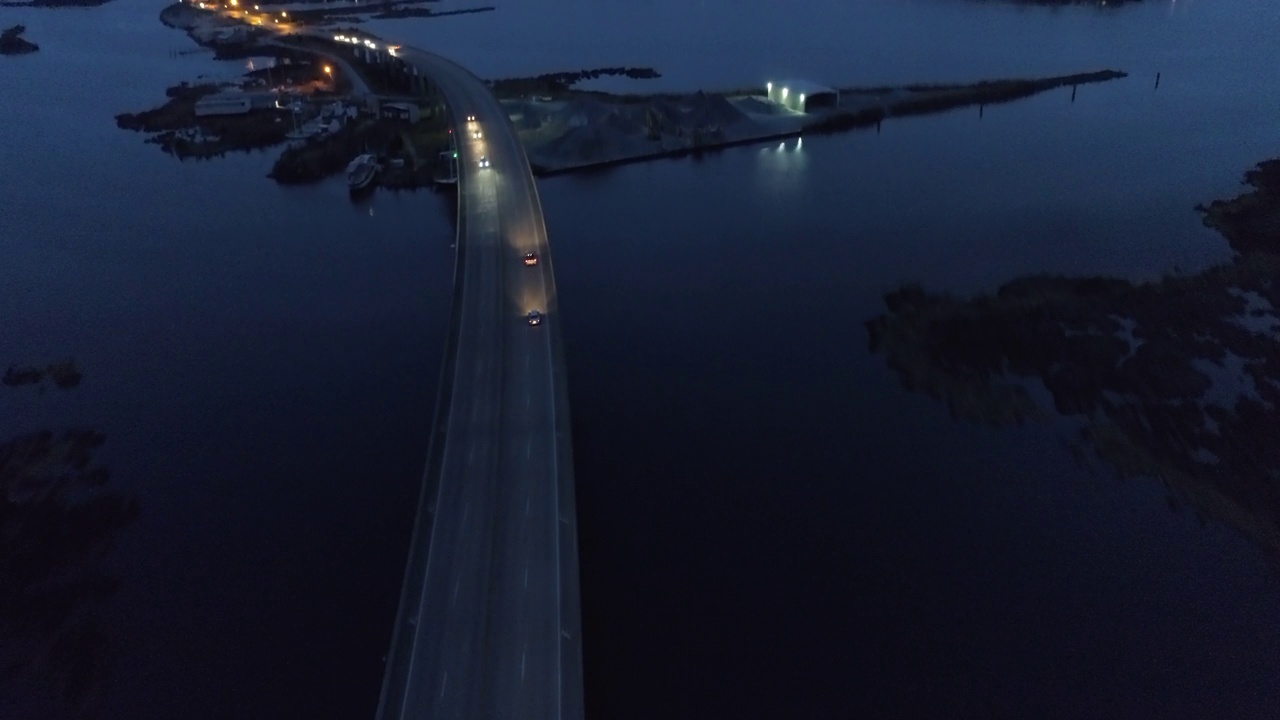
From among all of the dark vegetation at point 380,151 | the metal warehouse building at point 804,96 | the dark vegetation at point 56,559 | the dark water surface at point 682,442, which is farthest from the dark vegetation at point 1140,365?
the dark vegetation at point 380,151

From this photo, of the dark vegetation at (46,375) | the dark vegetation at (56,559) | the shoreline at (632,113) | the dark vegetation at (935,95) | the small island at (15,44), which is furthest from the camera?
the small island at (15,44)

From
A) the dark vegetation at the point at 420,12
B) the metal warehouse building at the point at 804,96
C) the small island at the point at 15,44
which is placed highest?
the dark vegetation at the point at 420,12

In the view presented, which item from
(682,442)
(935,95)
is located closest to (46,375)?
(682,442)

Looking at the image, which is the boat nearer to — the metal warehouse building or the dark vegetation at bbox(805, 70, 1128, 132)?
the dark vegetation at bbox(805, 70, 1128, 132)

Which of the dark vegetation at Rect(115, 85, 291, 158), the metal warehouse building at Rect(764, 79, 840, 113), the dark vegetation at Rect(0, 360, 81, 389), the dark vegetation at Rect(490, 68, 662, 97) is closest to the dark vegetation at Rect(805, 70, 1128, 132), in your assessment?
the metal warehouse building at Rect(764, 79, 840, 113)

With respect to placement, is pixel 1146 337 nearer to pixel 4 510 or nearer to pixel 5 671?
pixel 5 671

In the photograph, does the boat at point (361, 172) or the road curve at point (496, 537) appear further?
the boat at point (361, 172)

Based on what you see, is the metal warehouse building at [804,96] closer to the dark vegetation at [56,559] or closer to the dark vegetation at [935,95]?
the dark vegetation at [935,95]
